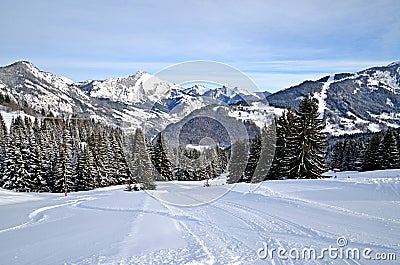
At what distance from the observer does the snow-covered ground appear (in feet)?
21.8

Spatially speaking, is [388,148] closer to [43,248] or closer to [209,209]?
[209,209]

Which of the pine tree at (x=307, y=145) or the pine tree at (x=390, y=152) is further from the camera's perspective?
the pine tree at (x=390, y=152)

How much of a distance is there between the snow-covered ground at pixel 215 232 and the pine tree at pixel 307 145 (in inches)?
467

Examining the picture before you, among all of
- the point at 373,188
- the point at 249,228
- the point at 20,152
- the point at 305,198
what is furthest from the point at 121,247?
the point at 20,152

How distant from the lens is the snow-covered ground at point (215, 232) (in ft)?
21.8

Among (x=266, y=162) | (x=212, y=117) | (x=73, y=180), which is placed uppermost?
(x=212, y=117)

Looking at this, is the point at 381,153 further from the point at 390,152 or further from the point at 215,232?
the point at 215,232

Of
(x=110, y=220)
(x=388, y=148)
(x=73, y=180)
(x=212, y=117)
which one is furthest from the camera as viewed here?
(x=73, y=180)

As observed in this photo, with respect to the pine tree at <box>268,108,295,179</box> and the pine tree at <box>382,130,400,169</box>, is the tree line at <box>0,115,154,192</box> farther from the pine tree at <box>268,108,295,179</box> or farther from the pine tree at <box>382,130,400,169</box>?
the pine tree at <box>382,130,400,169</box>

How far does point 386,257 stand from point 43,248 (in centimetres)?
866

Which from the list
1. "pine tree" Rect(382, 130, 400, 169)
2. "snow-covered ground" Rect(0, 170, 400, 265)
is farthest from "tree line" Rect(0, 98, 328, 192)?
"pine tree" Rect(382, 130, 400, 169)

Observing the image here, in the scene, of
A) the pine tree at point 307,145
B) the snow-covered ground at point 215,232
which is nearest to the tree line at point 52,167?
the pine tree at point 307,145

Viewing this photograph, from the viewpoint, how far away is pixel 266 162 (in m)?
9.93

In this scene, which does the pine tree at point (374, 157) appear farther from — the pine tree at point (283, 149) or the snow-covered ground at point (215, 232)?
the snow-covered ground at point (215, 232)
